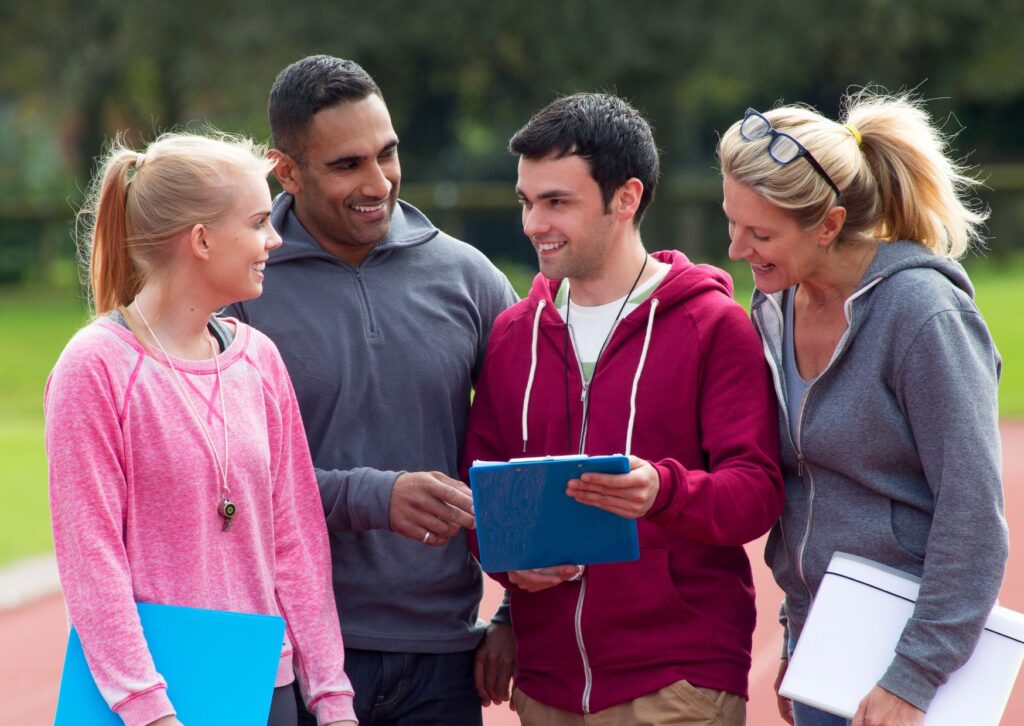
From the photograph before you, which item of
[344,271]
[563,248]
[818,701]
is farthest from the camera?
[344,271]

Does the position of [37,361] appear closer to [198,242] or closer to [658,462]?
[198,242]

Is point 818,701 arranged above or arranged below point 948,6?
below

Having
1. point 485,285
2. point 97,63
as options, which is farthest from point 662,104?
point 485,285

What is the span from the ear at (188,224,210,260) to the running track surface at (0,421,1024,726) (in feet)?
12.5

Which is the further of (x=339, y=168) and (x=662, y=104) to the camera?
(x=662, y=104)

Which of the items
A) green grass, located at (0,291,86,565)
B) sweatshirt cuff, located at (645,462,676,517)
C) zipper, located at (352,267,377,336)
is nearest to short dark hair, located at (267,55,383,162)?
zipper, located at (352,267,377,336)

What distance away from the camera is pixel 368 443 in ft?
11.5

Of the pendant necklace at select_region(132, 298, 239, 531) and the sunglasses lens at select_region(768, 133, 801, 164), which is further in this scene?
the sunglasses lens at select_region(768, 133, 801, 164)

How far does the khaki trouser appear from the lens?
315 cm

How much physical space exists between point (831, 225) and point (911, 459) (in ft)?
1.76

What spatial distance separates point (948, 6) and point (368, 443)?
20.9 meters

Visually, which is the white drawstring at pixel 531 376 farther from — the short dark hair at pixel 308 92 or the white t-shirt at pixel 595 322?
the short dark hair at pixel 308 92

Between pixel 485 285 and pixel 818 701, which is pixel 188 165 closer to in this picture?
pixel 485 285

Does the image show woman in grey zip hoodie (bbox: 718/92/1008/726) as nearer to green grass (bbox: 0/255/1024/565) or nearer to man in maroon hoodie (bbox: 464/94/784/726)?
man in maroon hoodie (bbox: 464/94/784/726)
